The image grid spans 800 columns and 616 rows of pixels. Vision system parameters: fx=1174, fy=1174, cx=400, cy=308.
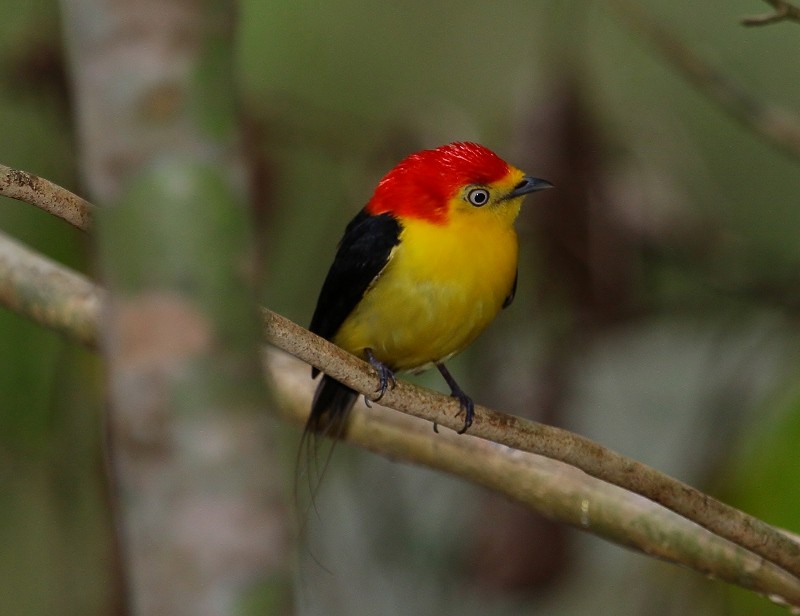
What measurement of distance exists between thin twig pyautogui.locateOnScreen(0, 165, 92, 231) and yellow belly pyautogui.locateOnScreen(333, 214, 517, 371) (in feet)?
3.99

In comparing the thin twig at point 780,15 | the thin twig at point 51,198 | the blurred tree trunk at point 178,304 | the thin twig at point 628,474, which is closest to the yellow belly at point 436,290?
the thin twig at point 628,474

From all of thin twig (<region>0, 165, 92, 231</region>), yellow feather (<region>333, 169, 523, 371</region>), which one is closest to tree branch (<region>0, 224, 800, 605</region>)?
yellow feather (<region>333, 169, 523, 371</region>)

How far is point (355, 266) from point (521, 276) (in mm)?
2133

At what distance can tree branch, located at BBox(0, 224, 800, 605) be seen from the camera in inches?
87.0

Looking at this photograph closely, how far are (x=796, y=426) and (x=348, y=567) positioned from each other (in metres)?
2.23

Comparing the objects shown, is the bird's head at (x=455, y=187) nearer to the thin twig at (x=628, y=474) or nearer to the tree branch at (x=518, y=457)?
the tree branch at (x=518, y=457)

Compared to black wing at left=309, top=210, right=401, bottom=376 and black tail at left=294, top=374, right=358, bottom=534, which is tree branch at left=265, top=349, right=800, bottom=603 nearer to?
black tail at left=294, top=374, right=358, bottom=534

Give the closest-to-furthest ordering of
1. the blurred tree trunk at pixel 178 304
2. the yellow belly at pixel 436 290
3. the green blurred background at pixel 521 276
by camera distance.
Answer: the blurred tree trunk at pixel 178 304 → the yellow belly at pixel 436 290 → the green blurred background at pixel 521 276

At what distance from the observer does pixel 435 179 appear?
3.02m

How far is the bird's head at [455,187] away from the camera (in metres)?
3.00

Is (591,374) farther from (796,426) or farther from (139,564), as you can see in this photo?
(139,564)

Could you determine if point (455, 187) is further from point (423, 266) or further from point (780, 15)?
point (780, 15)

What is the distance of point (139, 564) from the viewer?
1066 mm

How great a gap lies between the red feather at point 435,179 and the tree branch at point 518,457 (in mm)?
518
